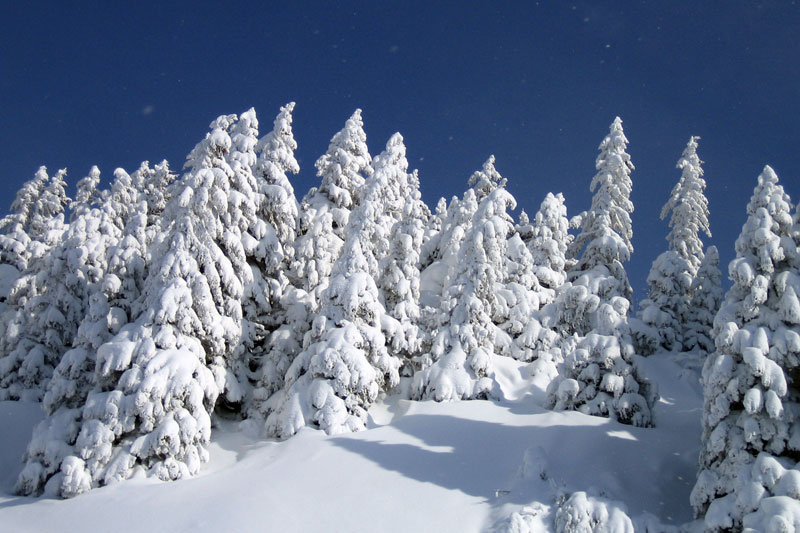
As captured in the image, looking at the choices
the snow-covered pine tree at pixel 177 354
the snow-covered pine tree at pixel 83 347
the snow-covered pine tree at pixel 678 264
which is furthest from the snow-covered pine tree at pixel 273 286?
the snow-covered pine tree at pixel 678 264

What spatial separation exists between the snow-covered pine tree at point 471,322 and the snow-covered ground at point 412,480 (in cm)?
170

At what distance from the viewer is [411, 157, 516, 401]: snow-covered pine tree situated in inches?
900

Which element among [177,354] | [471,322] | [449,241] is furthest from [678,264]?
[177,354]

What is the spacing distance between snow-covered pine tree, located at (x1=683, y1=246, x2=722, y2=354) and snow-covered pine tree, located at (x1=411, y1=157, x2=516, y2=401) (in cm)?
1398

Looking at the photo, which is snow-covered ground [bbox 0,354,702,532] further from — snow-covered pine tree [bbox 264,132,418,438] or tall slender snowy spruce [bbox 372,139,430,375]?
tall slender snowy spruce [bbox 372,139,430,375]

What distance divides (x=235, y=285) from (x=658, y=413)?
17.2 meters

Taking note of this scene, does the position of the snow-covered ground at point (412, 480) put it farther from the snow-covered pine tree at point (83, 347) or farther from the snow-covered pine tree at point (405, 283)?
the snow-covered pine tree at point (405, 283)

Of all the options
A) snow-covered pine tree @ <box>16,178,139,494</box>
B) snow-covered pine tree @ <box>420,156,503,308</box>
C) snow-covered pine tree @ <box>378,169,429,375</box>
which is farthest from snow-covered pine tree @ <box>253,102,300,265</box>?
snow-covered pine tree @ <box>420,156,503,308</box>

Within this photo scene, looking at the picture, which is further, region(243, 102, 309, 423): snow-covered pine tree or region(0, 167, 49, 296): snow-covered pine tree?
region(0, 167, 49, 296): snow-covered pine tree

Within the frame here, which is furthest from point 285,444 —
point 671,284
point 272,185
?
point 671,284

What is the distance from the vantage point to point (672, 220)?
41.2 m

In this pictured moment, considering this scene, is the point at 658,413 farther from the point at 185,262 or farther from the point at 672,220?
the point at 672,220

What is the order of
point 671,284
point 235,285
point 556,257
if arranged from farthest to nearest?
point 556,257
point 671,284
point 235,285

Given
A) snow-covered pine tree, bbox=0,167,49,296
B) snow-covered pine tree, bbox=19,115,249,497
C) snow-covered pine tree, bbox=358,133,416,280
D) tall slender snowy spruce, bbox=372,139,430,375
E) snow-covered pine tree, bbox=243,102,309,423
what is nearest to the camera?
snow-covered pine tree, bbox=19,115,249,497
